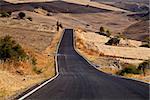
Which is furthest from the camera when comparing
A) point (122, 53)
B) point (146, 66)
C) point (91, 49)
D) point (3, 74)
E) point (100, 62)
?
point (91, 49)

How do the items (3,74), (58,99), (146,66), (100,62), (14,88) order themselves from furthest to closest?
1. (100,62)
2. (146,66)
3. (3,74)
4. (14,88)
5. (58,99)

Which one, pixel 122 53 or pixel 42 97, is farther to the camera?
pixel 122 53

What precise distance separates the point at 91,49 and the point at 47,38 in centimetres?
1404

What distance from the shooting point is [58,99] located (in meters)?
15.7

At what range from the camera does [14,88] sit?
70.2 ft

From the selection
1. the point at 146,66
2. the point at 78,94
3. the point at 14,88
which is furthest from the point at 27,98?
the point at 146,66

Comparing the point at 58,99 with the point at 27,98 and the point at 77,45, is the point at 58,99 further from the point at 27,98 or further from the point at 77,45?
the point at 77,45

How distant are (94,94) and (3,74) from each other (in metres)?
8.67

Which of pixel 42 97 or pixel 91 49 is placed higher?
pixel 42 97

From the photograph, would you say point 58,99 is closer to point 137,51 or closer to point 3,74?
point 3,74

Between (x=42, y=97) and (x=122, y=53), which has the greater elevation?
(x=42, y=97)

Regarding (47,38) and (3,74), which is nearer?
(3,74)

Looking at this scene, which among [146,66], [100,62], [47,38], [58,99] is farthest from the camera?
[47,38]

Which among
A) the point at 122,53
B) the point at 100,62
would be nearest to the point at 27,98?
the point at 100,62
